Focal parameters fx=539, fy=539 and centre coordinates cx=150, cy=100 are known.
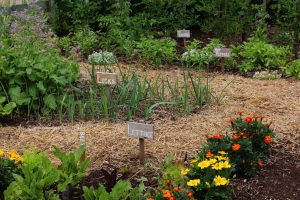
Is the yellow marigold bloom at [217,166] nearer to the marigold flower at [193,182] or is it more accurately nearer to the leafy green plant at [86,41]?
the marigold flower at [193,182]

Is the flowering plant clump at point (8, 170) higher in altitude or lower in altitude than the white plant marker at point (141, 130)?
lower

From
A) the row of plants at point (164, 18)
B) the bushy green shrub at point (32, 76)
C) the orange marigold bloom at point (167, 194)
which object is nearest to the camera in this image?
the orange marigold bloom at point (167, 194)

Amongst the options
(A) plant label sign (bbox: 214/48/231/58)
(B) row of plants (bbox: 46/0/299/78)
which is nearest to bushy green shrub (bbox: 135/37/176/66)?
(B) row of plants (bbox: 46/0/299/78)

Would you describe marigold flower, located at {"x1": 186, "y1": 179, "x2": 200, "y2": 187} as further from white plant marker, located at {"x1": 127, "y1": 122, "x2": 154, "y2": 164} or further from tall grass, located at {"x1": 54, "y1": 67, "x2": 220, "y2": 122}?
tall grass, located at {"x1": 54, "y1": 67, "x2": 220, "y2": 122}

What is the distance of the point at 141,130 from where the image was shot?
386cm

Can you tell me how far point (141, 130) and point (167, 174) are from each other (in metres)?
0.46

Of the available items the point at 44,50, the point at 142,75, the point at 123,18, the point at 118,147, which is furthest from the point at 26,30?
the point at 123,18

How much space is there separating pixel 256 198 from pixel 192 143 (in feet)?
3.48

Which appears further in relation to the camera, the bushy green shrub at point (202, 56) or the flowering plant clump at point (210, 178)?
the bushy green shrub at point (202, 56)

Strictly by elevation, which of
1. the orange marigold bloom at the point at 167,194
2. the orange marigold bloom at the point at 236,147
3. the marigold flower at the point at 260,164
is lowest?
the orange marigold bloom at the point at 167,194

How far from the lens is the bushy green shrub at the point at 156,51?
24.2ft

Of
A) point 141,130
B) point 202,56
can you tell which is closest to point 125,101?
point 141,130

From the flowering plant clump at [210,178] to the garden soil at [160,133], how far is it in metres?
0.49

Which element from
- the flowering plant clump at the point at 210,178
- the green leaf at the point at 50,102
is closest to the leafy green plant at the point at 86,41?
the green leaf at the point at 50,102
